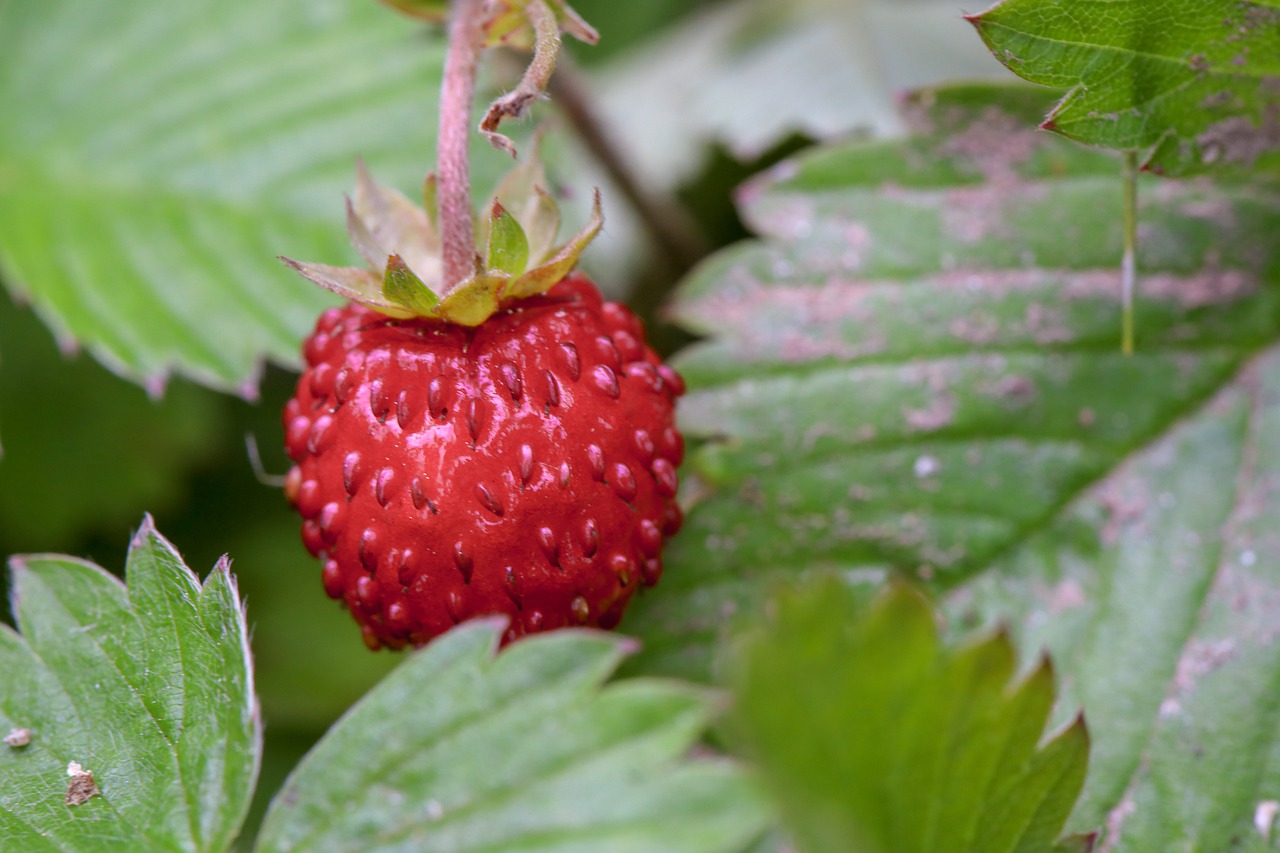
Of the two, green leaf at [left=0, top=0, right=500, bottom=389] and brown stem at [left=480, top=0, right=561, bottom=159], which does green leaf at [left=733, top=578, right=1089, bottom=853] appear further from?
green leaf at [left=0, top=0, right=500, bottom=389]

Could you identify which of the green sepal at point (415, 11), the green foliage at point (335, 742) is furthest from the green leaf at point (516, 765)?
the green sepal at point (415, 11)

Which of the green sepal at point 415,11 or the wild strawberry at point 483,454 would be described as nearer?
the wild strawberry at point 483,454

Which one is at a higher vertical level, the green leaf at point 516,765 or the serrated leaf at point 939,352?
the green leaf at point 516,765

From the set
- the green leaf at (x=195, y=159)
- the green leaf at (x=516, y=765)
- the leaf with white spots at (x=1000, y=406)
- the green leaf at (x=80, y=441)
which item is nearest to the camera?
the green leaf at (x=516, y=765)

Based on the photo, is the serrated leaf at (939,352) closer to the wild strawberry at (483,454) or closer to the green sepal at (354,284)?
the wild strawberry at (483,454)

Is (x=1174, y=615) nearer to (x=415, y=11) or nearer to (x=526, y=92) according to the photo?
(x=526, y=92)

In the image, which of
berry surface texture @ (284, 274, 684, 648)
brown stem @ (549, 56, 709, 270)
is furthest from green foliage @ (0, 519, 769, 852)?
brown stem @ (549, 56, 709, 270)

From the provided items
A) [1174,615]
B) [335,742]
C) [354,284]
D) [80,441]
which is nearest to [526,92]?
[354,284]

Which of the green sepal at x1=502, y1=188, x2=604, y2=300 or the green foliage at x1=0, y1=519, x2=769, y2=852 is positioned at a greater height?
the green sepal at x1=502, y1=188, x2=604, y2=300
